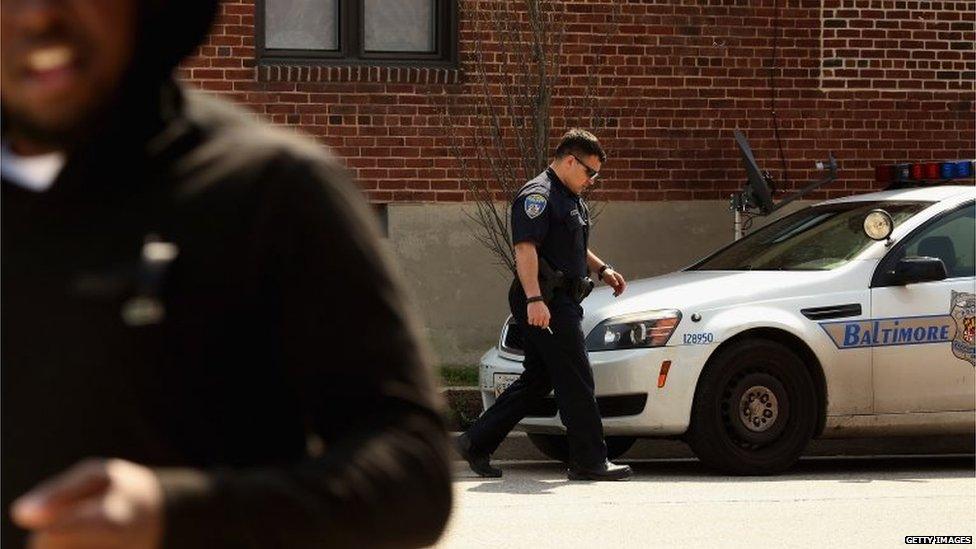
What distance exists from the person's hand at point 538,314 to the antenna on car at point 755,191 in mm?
3939

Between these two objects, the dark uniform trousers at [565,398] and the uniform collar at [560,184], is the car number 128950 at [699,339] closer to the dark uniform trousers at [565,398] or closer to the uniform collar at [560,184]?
the dark uniform trousers at [565,398]

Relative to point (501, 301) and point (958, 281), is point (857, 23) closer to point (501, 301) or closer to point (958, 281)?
point (501, 301)

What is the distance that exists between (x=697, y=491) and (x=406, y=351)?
8281mm

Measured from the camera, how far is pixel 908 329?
1088cm

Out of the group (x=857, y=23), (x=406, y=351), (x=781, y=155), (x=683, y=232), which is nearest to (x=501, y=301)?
(x=683, y=232)

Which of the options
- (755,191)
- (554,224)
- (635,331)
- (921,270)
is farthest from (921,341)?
(755,191)

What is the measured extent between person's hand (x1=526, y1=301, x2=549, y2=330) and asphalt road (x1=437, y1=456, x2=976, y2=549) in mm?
841

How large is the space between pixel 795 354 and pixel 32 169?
9326mm

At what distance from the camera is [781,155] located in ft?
50.5

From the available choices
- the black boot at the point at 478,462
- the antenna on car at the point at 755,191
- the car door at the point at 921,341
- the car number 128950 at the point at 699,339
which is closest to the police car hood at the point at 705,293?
the car number 128950 at the point at 699,339

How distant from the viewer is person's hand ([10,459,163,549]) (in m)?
1.58

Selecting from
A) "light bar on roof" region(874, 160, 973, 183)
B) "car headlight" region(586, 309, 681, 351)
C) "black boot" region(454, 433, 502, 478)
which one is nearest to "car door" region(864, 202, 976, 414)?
"car headlight" region(586, 309, 681, 351)

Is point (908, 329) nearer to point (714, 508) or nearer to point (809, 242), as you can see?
point (809, 242)

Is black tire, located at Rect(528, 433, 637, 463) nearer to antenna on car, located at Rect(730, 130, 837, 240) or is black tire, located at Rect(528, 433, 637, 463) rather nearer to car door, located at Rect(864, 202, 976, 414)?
car door, located at Rect(864, 202, 976, 414)
